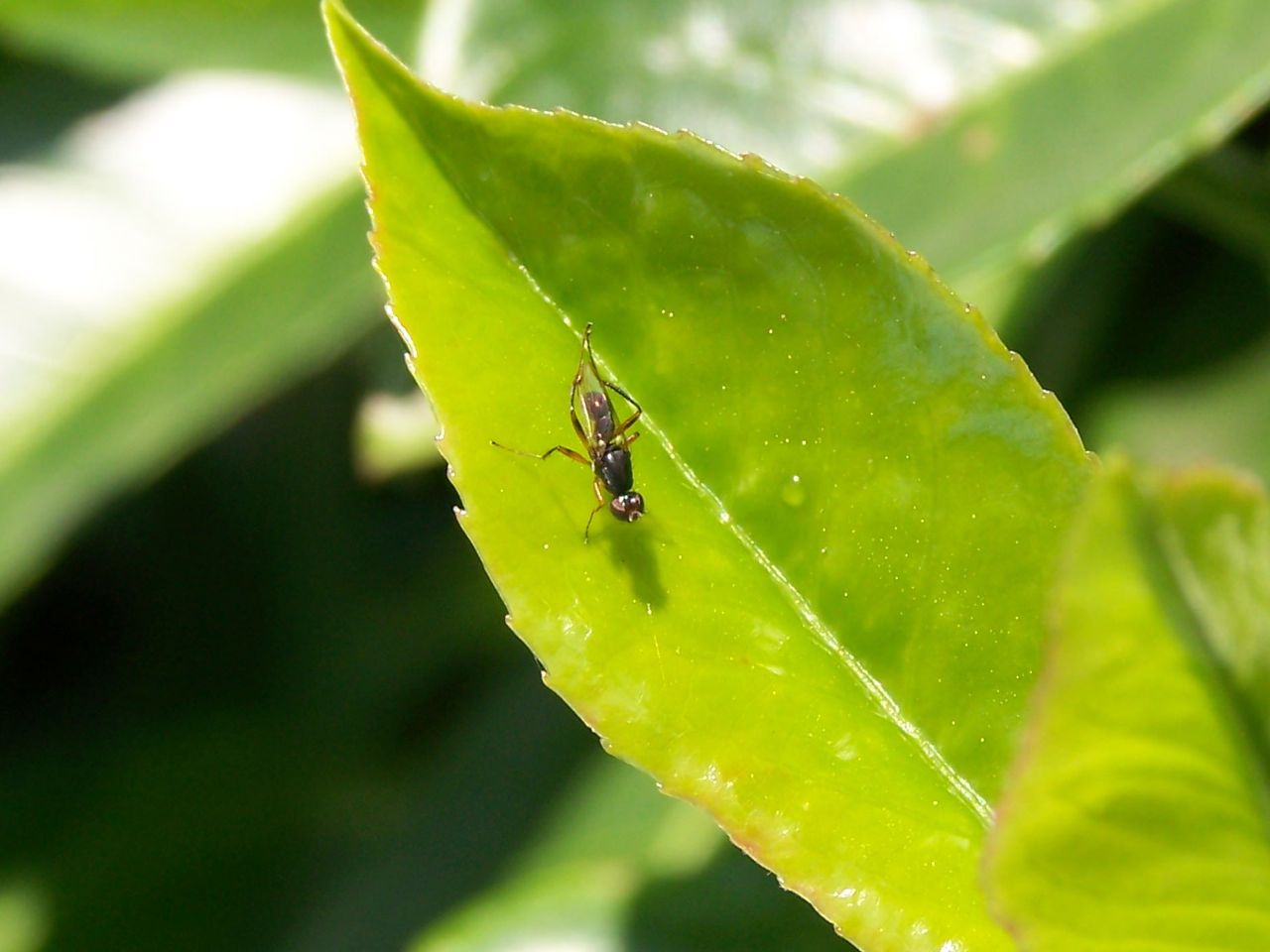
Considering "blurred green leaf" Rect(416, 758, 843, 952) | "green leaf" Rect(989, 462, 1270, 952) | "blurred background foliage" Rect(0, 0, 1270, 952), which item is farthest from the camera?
"blurred background foliage" Rect(0, 0, 1270, 952)

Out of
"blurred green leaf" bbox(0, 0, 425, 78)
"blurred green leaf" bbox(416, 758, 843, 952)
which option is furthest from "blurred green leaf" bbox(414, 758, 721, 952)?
"blurred green leaf" bbox(0, 0, 425, 78)

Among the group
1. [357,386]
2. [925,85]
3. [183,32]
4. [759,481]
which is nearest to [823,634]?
[759,481]

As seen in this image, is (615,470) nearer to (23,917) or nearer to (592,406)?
(592,406)

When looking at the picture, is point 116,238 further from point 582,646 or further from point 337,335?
point 582,646

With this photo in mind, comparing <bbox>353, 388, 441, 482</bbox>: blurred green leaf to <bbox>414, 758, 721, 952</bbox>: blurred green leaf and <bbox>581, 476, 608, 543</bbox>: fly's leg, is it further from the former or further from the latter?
<bbox>581, 476, 608, 543</bbox>: fly's leg

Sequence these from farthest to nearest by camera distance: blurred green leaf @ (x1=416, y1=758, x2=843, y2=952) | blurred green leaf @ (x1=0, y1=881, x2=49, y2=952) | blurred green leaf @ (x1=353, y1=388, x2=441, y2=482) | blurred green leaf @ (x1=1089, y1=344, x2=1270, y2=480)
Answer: blurred green leaf @ (x1=0, y1=881, x2=49, y2=952) < blurred green leaf @ (x1=1089, y1=344, x2=1270, y2=480) < blurred green leaf @ (x1=353, y1=388, x2=441, y2=482) < blurred green leaf @ (x1=416, y1=758, x2=843, y2=952)

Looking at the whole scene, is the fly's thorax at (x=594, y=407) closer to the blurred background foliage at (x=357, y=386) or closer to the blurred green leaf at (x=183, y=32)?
the blurred background foliage at (x=357, y=386)

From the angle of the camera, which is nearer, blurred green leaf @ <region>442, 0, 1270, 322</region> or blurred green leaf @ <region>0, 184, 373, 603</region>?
blurred green leaf @ <region>442, 0, 1270, 322</region>

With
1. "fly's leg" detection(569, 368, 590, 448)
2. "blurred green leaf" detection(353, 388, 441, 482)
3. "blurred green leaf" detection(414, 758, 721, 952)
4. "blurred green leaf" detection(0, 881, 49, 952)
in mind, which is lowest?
"blurred green leaf" detection(0, 881, 49, 952)
